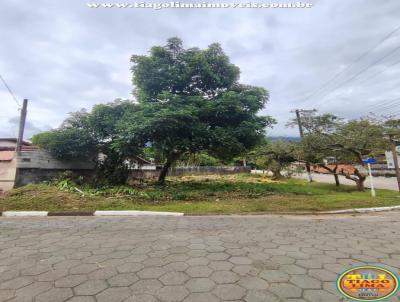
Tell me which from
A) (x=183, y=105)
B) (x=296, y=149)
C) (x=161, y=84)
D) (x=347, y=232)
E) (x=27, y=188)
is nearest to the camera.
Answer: (x=347, y=232)

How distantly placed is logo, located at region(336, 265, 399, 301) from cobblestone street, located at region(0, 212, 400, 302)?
0.12 metres

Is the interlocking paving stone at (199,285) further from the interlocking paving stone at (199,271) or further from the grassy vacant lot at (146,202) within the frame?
the grassy vacant lot at (146,202)

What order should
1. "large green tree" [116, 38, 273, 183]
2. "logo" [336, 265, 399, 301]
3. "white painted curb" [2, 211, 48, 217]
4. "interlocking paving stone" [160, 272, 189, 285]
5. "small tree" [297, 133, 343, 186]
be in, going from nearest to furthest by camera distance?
"logo" [336, 265, 399, 301] < "interlocking paving stone" [160, 272, 189, 285] < "white painted curb" [2, 211, 48, 217] < "large green tree" [116, 38, 273, 183] < "small tree" [297, 133, 343, 186]

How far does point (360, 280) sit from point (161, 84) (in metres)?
11.7

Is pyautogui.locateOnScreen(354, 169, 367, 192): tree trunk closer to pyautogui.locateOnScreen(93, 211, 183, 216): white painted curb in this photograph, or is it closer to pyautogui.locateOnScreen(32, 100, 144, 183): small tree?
pyautogui.locateOnScreen(93, 211, 183, 216): white painted curb

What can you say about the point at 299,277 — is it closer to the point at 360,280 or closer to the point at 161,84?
the point at 360,280

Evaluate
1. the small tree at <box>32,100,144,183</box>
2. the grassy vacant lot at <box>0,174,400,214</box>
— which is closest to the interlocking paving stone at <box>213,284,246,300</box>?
the grassy vacant lot at <box>0,174,400,214</box>

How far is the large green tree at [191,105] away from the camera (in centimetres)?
1124

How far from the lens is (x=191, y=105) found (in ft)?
38.3

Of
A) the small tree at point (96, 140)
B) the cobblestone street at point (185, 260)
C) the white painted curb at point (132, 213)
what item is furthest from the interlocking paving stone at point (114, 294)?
the small tree at point (96, 140)

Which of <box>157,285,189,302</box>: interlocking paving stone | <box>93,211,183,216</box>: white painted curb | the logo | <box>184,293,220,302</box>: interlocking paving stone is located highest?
<box>93,211,183,216</box>: white painted curb

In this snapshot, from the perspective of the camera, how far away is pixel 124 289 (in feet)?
9.07

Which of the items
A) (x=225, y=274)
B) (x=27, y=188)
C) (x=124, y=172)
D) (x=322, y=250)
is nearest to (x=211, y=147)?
(x=124, y=172)

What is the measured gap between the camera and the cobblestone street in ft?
8.90
